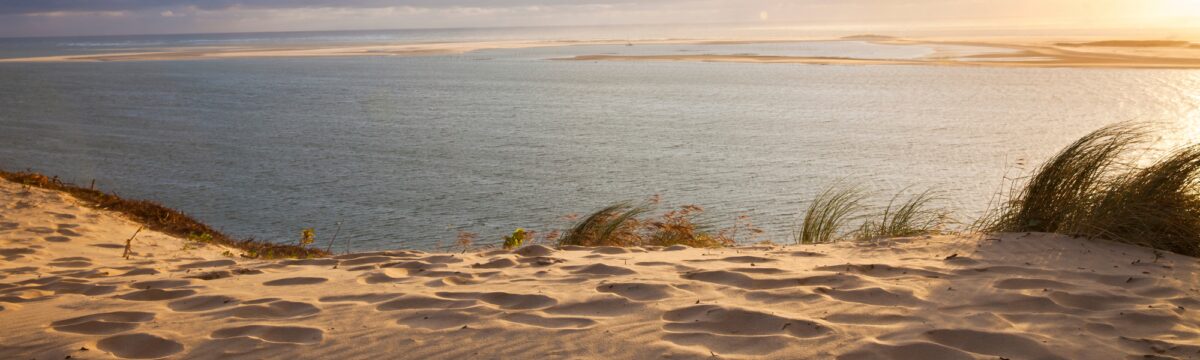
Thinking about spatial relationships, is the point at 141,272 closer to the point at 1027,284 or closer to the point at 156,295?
the point at 156,295

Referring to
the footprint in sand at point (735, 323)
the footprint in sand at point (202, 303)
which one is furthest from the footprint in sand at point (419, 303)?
the footprint in sand at point (735, 323)

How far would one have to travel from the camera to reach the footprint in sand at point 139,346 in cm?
379

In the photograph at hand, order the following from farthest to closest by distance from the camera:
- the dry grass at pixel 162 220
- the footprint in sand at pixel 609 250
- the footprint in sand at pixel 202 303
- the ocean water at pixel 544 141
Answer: the ocean water at pixel 544 141
the dry grass at pixel 162 220
the footprint in sand at pixel 609 250
the footprint in sand at pixel 202 303

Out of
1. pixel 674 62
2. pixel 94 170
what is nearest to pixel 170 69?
pixel 674 62

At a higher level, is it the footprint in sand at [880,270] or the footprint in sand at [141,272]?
the footprint in sand at [880,270]

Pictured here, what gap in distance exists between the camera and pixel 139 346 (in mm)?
3885

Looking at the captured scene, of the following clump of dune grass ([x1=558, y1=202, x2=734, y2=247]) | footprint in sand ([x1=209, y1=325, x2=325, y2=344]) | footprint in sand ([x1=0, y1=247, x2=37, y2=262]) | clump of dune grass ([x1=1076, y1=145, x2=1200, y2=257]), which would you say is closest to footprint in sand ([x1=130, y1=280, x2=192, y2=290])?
footprint in sand ([x1=209, y1=325, x2=325, y2=344])

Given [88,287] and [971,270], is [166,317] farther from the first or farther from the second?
[971,270]

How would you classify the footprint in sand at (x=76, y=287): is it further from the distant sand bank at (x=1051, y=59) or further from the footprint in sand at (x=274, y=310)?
the distant sand bank at (x=1051, y=59)

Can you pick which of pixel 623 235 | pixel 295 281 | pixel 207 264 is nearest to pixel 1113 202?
pixel 623 235

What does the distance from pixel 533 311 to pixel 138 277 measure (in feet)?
9.27

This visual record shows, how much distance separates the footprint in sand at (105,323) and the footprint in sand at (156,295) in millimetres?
415

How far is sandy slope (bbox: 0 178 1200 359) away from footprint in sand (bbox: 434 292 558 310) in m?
0.02

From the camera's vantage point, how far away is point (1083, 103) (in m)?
24.0
